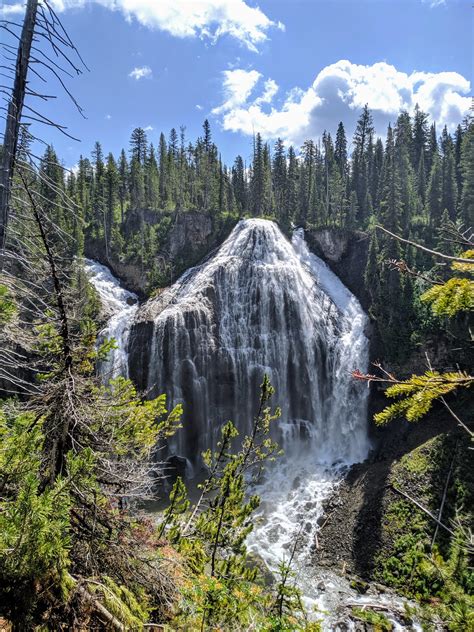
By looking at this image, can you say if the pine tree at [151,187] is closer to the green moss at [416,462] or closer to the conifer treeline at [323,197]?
the conifer treeline at [323,197]

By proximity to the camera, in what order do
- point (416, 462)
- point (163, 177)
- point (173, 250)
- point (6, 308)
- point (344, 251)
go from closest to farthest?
point (6, 308)
point (416, 462)
point (344, 251)
point (173, 250)
point (163, 177)

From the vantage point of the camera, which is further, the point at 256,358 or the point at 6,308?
the point at 256,358

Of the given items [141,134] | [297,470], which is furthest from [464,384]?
[141,134]

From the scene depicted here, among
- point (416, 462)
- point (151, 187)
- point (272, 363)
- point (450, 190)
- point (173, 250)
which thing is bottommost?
point (416, 462)

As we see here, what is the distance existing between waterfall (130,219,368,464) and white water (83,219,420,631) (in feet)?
0.24

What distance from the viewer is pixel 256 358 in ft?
92.1

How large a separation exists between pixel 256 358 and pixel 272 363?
1.23m

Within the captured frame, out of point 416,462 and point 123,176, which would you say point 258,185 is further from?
point 416,462

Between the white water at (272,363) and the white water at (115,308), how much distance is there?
20 centimetres

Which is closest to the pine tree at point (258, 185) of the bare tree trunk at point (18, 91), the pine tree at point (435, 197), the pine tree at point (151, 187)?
the pine tree at point (151, 187)

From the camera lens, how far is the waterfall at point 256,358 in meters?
26.5

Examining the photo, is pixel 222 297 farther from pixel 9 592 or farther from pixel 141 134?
pixel 141 134

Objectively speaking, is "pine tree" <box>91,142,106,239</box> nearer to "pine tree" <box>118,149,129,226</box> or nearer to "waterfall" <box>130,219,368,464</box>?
"pine tree" <box>118,149,129,226</box>

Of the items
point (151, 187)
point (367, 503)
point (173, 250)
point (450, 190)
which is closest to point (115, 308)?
point (173, 250)
